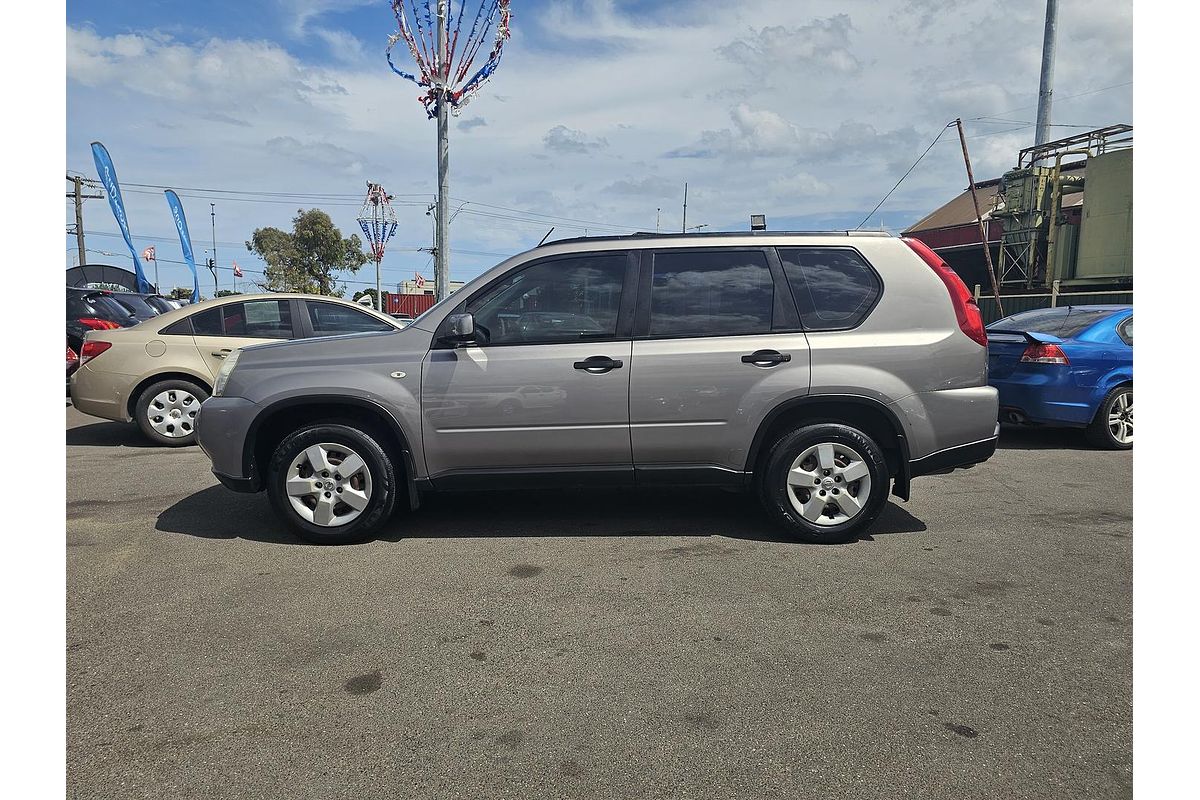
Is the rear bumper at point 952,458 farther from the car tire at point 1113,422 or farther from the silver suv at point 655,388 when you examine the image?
the car tire at point 1113,422

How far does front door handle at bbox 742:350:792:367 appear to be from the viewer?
4.71 metres

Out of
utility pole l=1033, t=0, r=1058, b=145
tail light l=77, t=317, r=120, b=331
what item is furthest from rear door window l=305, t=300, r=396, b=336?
utility pole l=1033, t=0, r=1058, b=145

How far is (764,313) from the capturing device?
15.8 feet

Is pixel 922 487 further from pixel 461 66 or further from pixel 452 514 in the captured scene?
pixel 461 66

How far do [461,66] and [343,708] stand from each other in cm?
1393

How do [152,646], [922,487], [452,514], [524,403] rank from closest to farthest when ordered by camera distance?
1. [152,646]
2. [524,403]
3. [452,514]
4. [922,487]

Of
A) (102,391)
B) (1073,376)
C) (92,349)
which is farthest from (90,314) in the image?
(1073,376)

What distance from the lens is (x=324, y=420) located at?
4.95 metres

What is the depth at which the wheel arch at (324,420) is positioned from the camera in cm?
479

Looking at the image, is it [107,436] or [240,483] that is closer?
[240,483]

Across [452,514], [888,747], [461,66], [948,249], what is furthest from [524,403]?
[948,249]

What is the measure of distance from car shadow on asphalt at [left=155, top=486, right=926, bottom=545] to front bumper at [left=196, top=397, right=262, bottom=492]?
0.41m

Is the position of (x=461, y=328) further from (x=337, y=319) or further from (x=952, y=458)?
(x=337, y=319)

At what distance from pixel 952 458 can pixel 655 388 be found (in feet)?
6.22
